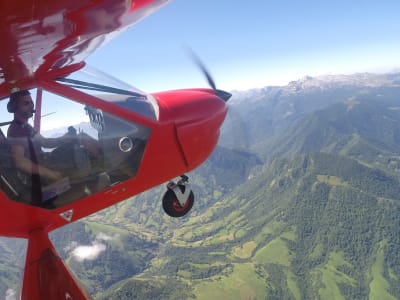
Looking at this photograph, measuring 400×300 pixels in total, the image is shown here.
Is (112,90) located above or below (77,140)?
above

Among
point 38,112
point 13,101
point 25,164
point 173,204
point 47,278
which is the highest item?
point 13,101

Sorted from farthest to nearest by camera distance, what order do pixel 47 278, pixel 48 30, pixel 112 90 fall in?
pixel 112 90 < pixel 47 278 < pixel 48 30

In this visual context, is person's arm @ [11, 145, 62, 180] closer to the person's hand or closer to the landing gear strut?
the person's hand

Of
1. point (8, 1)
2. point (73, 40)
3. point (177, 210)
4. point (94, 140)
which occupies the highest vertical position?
point (8, 1)

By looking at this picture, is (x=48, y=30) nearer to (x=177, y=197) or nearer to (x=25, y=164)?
(x=25, y=164)

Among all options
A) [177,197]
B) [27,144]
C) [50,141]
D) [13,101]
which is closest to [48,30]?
[13,101]

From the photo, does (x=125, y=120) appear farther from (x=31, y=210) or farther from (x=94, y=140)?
(x=31, y=210)

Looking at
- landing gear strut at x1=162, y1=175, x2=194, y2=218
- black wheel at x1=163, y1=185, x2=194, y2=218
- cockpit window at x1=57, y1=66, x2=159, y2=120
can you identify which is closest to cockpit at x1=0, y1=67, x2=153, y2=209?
cockpit window at x1=57, y1=66, x2=159, y2=120

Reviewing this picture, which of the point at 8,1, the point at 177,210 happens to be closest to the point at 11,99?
the point at 8,1
